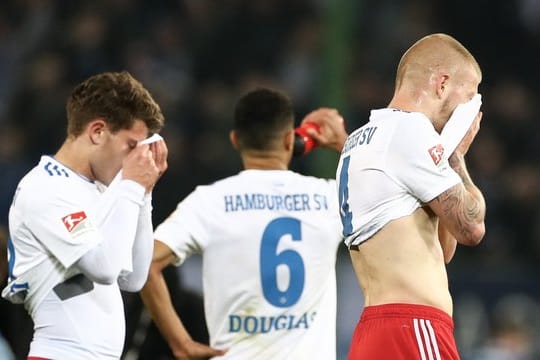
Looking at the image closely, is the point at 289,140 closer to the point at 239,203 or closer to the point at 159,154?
the point at 239,203

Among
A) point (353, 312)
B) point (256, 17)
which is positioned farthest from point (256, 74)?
point (353, 312)

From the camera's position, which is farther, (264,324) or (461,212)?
(264,324)

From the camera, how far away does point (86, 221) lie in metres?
4.29

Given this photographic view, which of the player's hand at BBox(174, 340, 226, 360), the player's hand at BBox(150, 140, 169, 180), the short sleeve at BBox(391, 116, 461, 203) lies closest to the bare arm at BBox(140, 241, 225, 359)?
the player's hand at BBox(174, 340, 226, 360)

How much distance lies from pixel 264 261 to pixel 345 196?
0.99 meters

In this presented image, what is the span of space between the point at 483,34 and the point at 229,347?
7.40 meters

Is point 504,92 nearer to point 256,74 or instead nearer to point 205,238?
point 256,74

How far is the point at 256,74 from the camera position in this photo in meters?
11.3

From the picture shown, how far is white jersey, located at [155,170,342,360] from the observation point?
5.43 meters

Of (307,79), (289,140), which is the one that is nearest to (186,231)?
(289,140)

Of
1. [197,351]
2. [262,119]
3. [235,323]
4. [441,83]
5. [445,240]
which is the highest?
[441,83]

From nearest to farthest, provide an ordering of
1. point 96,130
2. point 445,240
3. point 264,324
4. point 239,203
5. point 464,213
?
1. point 464,213
2. point 96,130
3. point 445,240
4. point 264,324
5. point 239,203

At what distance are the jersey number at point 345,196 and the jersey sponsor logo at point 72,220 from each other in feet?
3.07

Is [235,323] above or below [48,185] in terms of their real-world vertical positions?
below
